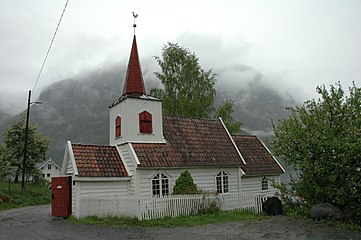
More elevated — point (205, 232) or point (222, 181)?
point (222, 181)

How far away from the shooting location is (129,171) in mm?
19281

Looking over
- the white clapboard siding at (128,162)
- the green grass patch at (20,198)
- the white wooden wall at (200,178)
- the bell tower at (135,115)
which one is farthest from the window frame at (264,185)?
the green grass patch at (20,198)

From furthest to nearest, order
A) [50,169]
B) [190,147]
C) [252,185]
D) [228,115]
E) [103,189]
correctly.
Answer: [50,169]
[228,115]
[252,185]
[190,147]
[103,189]

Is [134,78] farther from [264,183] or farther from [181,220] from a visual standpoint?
[264,183]

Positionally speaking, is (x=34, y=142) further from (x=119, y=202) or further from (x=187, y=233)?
(x=187, y=233)

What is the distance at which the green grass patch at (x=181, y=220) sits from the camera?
1493 cm

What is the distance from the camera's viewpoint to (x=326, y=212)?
14227 mm

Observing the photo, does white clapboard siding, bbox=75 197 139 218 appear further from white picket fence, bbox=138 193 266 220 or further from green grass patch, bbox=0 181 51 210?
green grass patch, bbox=0 181 51 210

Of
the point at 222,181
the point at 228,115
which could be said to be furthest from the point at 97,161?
the point at 228,115

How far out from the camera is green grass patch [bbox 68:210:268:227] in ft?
49.0

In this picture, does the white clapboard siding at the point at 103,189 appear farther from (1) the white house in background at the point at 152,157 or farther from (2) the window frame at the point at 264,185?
(2) the window frame at the point at 264,185

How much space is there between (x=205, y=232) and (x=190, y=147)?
9.32 m

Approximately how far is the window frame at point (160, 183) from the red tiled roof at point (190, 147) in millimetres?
723

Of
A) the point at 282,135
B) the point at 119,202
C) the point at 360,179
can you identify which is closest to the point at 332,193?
the point at 360,179
